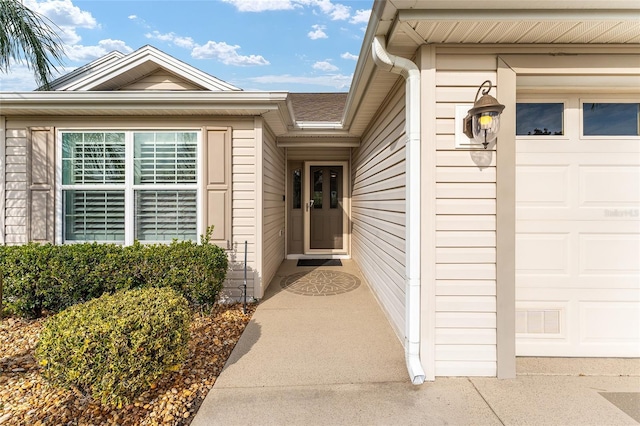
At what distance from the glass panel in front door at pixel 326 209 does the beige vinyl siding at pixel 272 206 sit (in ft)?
2.56

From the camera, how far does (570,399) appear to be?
5.84 feet

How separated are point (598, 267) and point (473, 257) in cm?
109

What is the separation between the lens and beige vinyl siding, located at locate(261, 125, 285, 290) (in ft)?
12.7

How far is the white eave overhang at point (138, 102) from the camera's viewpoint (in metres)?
3.17

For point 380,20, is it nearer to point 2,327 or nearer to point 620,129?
point 620,129

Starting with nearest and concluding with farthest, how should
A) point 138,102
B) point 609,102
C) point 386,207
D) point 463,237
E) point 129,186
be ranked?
point 463,237
point 609,102
point 386,207
point 138,102
point 129,186

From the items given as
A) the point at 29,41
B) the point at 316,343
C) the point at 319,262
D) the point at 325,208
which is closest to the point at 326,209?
the point at 325,208

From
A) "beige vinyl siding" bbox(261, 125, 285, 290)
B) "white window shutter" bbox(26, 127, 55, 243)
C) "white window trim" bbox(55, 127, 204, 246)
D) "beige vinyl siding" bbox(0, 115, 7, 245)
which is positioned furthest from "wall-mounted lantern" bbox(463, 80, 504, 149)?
"beige vinyl siding" bbox(0, 115, 7, 245)

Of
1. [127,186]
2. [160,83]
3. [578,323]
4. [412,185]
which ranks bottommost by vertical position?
[578,323]

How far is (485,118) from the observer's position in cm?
186

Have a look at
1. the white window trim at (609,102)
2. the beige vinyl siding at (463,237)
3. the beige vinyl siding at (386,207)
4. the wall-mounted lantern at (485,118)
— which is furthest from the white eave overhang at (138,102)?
the white window trim at (609,102)

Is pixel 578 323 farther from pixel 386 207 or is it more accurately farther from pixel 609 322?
pixel 386 207

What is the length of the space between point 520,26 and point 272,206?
144 inches

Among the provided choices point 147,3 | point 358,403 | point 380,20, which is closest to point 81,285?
point 358,403
